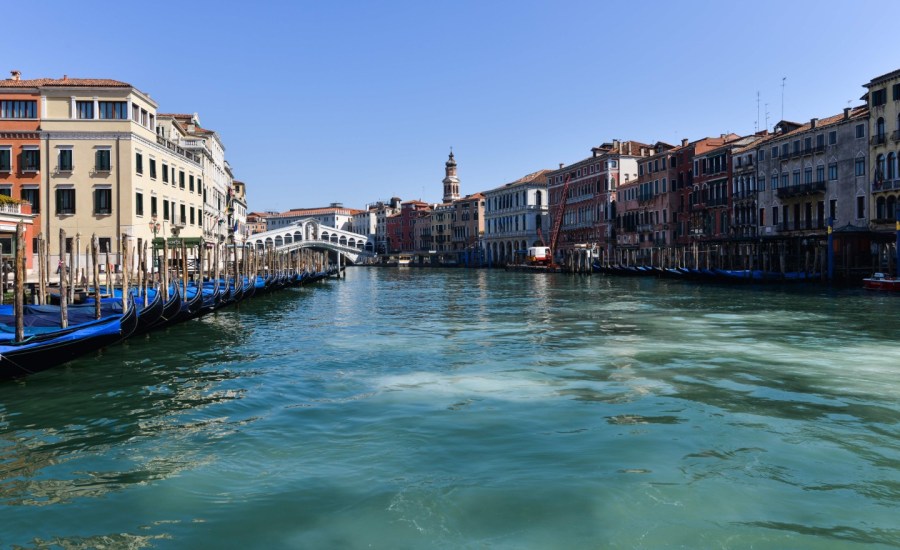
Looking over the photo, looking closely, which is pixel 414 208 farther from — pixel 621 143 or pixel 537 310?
pixel 537 310

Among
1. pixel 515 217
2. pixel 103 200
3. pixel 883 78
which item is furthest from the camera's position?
pixel 515 217

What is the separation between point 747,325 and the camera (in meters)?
14.2

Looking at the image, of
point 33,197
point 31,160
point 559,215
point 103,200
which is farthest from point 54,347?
point 559,215

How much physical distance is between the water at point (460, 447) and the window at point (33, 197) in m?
16.9

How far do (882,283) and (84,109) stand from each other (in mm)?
27640

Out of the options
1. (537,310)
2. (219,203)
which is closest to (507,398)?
(537,310)

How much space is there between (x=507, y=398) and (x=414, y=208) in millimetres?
88065

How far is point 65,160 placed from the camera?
80.0 feet

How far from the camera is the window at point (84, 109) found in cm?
2442

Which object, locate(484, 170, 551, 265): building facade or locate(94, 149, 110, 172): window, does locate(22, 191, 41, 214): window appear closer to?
locate(94, 149, 110, 172): window

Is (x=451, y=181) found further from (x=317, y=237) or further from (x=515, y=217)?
(x=515, y=217)

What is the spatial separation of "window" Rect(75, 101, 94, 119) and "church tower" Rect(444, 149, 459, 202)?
229 ft

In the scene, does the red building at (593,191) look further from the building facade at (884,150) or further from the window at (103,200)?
the window at (103,200)

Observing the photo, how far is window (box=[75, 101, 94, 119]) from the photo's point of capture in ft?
80.1
